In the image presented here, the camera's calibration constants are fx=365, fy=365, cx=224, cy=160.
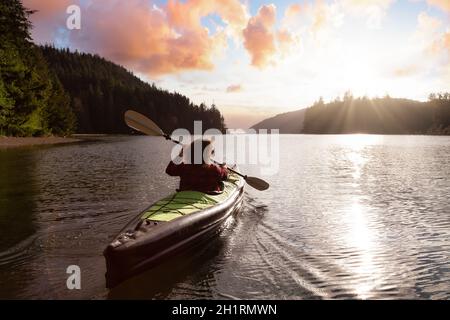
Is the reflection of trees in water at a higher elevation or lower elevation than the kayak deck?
lower

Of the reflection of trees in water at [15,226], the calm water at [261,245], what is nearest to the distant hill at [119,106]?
the reflection of trees in water at [15,226]

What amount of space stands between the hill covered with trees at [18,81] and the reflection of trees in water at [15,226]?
84.9 feet

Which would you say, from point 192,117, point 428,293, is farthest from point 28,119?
point 192,117

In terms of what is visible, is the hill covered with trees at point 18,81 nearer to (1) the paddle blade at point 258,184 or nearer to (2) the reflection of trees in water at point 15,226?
(2) the reflection of trees in water at point 15,226

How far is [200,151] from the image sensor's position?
9.75m

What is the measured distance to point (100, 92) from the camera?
14188cm

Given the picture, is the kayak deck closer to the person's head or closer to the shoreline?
the person's head

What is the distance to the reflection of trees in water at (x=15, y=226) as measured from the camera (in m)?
6.65

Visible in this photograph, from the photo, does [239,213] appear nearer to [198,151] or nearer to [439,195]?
[198,151]

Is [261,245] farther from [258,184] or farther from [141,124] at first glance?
[141,124]

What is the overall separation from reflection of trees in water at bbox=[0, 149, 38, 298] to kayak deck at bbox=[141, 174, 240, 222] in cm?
257

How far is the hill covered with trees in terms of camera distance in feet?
135

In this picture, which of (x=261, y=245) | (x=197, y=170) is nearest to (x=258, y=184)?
(x=197, y=170)

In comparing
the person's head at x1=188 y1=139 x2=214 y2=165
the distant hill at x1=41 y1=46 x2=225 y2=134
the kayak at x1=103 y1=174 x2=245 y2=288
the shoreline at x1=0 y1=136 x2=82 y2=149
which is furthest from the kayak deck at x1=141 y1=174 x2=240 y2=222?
the distant hill at x1=41 y1=46 x2=225 y2=134
